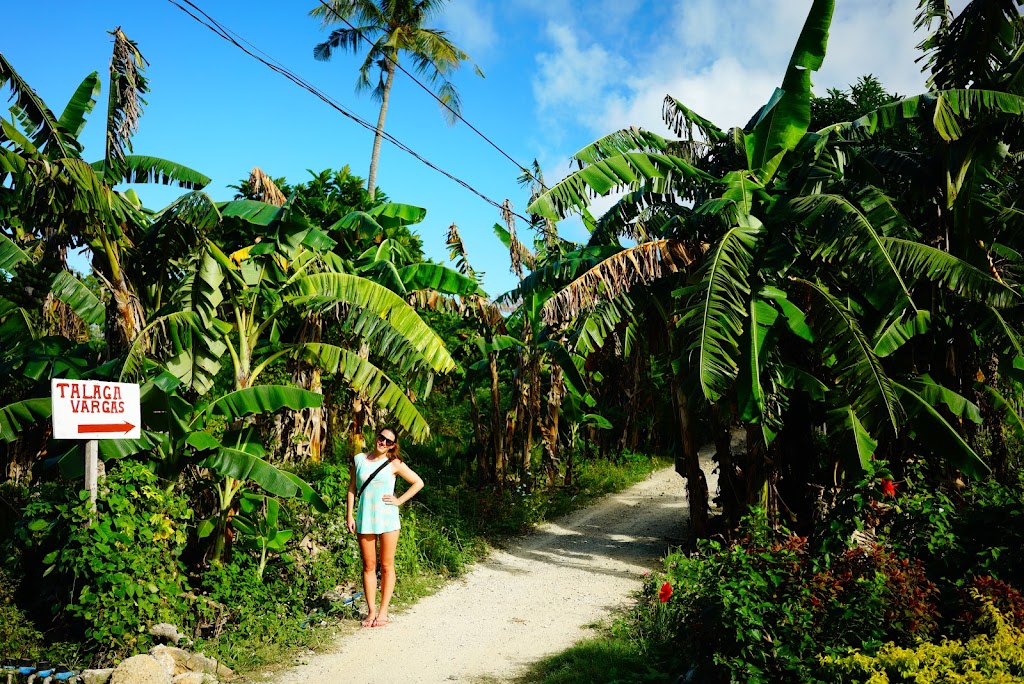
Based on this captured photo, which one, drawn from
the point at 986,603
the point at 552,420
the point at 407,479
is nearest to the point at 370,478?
the point at 407,479

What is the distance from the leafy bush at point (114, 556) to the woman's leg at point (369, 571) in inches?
60.2

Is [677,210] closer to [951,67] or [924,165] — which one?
[924,165]

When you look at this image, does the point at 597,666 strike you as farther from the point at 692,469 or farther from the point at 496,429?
the point at 496,429

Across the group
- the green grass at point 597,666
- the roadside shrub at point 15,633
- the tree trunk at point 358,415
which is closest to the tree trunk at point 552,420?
the tree trunk at point 358,415

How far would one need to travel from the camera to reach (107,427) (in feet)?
20.1

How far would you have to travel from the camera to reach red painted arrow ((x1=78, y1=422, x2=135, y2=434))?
19.5 ft

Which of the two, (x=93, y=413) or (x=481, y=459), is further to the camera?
(x=481, y=459)

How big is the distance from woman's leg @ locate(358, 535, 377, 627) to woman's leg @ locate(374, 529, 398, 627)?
0.07m

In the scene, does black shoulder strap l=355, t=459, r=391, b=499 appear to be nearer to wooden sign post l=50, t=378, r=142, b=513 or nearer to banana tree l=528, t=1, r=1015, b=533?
wooden sign post l=50, t=378, r=142, b=513

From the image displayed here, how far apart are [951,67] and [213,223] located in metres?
8.75

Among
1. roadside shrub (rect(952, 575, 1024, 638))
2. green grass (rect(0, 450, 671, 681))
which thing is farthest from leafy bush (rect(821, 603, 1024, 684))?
green grass (rect(0, 450, 671, 681))

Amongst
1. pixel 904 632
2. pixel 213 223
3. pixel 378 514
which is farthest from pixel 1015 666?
pixel 213 223

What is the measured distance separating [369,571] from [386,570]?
16cm

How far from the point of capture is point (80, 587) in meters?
6.27
